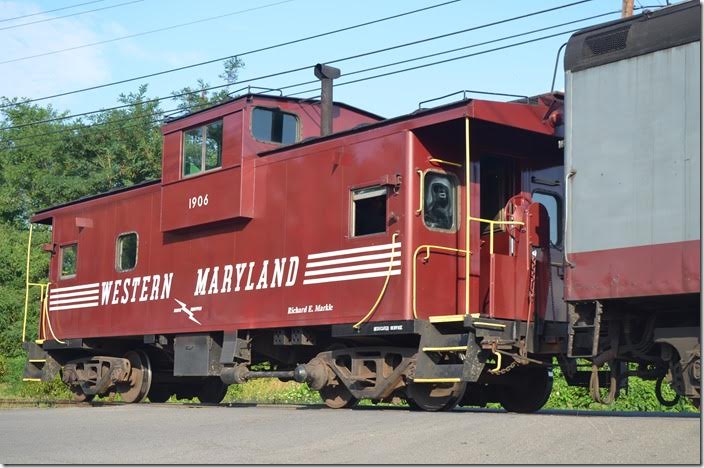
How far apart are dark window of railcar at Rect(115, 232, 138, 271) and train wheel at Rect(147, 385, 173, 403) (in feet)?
8.76

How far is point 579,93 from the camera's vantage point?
11.6 m

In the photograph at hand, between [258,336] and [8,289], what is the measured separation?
69.5ft

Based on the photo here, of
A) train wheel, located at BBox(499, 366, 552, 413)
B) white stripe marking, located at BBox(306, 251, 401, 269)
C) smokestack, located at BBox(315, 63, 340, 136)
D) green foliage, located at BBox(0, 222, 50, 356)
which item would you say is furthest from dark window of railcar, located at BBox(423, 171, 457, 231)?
green foliage, located at BBox(0, 222, 50, 356)

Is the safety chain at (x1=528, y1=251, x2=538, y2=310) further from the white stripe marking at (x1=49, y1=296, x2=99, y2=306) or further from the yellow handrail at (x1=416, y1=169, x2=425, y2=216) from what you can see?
the white stripe marking at (x1=49, y1=296, x2=99, y2=306)

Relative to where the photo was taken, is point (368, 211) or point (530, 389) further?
point (530, 389)

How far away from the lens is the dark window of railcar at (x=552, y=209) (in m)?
14.3

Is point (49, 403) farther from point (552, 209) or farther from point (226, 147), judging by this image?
point (552, 209)

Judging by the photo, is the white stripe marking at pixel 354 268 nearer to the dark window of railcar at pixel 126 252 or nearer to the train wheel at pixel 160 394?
the dark window of railcar at pixel 126 252

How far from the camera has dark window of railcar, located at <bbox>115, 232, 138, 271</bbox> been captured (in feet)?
60.4

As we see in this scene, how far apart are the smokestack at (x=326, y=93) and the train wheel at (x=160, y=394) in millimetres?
6712

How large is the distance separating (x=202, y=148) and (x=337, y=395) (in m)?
4.85

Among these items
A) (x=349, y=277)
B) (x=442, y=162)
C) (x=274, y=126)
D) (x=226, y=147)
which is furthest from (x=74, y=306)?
(x=442, y=162)

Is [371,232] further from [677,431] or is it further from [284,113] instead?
[677,431]

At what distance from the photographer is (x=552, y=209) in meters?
14.6
